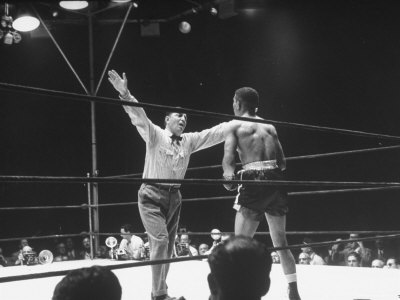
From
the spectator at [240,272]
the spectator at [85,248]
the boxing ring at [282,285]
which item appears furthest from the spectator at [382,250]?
the spectator at [240,272]

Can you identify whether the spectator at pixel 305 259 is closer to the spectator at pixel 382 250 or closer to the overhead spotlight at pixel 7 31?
the spectator at pixel 382 250

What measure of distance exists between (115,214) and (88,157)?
3.77 ft

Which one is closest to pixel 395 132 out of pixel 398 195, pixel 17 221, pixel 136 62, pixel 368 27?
pixel 398 195

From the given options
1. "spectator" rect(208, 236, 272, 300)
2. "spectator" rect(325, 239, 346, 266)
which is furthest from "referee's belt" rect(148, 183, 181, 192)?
"spectator" rect(325, 239, 346, 266)

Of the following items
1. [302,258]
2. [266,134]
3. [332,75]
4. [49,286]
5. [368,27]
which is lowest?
[302,258]

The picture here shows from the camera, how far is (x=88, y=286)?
3.35 ft

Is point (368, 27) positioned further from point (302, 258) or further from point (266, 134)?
point (266, 134)

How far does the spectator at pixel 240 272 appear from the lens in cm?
109

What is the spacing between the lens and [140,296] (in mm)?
2617

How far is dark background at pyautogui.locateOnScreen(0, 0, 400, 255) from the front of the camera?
22.0ft

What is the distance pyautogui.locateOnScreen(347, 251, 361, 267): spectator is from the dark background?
0.77 metres

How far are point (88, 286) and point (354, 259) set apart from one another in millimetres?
5578

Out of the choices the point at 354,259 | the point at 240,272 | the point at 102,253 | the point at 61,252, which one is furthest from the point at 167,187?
the point at 61,252

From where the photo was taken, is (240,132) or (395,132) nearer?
(240,132)
